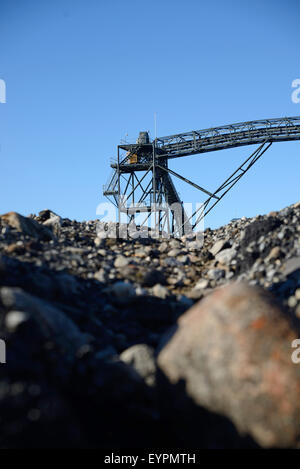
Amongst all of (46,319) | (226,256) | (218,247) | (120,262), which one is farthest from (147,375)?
(218,247)

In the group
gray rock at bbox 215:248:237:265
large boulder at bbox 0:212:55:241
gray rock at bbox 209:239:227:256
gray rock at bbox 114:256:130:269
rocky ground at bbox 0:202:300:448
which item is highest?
large boulder at bbox 0:212:55:241

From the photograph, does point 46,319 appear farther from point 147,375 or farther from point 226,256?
point 226,256

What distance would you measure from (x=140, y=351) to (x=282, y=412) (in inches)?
53.6

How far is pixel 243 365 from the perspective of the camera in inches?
114

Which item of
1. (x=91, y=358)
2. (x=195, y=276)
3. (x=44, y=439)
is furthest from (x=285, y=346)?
(x=195, y=276)

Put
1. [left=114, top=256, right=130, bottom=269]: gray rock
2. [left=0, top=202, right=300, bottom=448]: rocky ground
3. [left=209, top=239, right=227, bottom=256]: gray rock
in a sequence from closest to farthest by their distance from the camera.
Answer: [left=0, top=202, right=300, bottom=448]: rocky ground, [left=114, top=256, right=130, bottom=269]: gray rock, [left=209, top=239, right=227, bottom=256]: gray rock

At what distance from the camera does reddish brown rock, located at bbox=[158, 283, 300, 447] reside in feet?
9.09

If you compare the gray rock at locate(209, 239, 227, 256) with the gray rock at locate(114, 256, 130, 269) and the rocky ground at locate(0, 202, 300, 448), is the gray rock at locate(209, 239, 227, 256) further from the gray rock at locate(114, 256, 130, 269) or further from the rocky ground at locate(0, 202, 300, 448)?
the rocky ground at locate(0, 202, 300, 448)

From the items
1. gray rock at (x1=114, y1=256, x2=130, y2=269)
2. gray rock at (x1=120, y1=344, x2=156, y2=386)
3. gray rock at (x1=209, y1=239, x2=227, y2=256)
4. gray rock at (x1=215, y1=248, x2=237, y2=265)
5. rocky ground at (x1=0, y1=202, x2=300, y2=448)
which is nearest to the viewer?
rocky ground at (x1=0, y1=202, x2=300, y2=448)

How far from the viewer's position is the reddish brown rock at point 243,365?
9.09ft

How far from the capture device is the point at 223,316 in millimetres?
3172

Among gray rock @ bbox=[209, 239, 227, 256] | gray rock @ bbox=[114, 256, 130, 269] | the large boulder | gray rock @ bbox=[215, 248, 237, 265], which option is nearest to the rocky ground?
gray rock @ bbox=[114, 256, 130, 269]

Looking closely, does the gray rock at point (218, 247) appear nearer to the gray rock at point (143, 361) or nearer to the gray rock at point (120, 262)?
the gray rock at point (120, 262)
